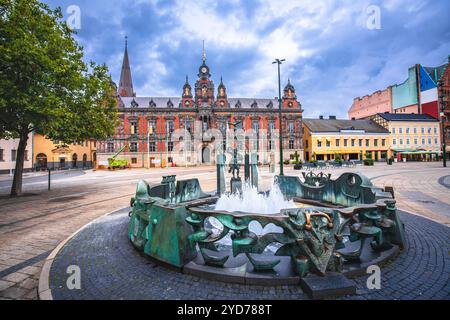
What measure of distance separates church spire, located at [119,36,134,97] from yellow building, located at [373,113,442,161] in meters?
61.8

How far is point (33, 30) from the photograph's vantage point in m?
9.48

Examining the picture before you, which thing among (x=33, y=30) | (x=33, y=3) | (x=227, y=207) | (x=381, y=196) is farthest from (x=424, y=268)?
(x=33, y=3)

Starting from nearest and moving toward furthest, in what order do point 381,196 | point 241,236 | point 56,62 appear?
point 241,236
point 381,196
point 56,62

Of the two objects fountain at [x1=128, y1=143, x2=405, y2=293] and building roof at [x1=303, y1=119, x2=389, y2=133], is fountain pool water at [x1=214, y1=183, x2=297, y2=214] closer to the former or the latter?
fountain at [x1=128, y1=143, x2=405, y2=293]

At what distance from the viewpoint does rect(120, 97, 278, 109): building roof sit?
44.1 metres

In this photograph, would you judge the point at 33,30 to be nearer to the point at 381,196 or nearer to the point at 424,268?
the point at 381,196

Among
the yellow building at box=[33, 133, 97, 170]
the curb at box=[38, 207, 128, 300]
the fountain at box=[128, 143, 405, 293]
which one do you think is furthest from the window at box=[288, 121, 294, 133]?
the curb at box=[38, 207, 128, 300]

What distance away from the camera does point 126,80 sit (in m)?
54.9

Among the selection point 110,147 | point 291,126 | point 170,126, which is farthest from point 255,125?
point 110,147

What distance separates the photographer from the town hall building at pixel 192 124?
140ft

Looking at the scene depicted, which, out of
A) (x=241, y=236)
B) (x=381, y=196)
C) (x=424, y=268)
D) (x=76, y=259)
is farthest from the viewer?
(x=381, y=196)

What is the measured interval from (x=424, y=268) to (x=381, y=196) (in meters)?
1.59

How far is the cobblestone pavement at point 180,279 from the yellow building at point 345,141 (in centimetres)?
4208
